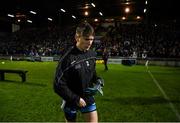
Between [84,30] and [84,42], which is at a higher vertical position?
[84,30]

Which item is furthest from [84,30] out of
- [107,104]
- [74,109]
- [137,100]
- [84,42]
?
[137,100]

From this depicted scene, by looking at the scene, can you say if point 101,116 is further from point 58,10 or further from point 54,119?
point 58,10

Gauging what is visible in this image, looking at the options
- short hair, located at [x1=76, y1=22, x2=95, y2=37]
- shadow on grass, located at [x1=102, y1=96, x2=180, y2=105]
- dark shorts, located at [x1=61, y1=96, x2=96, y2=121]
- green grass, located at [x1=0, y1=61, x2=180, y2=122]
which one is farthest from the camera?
shadow on grass, located at [x1=102, y1=96, x2=180, y2=105]

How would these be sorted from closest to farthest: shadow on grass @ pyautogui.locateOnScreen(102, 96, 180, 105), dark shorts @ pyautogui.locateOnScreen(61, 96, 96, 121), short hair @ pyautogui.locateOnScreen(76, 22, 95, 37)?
short hair @ pyautogui.locateOnScreen(76, 22, 95, 37) < dark shorts @ pyautogui.locateOnScreen(61, 96, 96, 121) < shadow on grass @ pyautogui.locateOnScreen(102, 96, 180, 105)

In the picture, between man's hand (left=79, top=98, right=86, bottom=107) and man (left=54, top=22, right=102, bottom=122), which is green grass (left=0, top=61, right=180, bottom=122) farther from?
man's hand (left=79, top=98, right=86, bottom=107)

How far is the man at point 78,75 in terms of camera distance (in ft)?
13.0

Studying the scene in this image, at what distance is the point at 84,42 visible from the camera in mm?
4012

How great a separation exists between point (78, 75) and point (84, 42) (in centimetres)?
50

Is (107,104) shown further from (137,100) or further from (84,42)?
(84,42)

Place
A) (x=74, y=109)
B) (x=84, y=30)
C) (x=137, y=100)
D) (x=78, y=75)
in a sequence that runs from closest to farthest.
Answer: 1. (x=84, y=30)
2. (x=78, y=75)
3. (x=74, y=109)
4. (x=137, y=100)

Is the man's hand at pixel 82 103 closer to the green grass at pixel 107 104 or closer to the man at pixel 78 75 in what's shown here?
the man at pixel 78 75

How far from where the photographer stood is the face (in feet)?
13.0

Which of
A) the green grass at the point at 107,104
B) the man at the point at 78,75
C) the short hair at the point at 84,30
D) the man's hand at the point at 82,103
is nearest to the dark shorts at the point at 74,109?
the man at the point at 78,75

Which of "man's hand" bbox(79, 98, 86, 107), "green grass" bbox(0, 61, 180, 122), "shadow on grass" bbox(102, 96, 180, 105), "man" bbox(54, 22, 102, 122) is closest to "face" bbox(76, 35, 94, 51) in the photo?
"man" bbox(54, 22, 102, 122)
